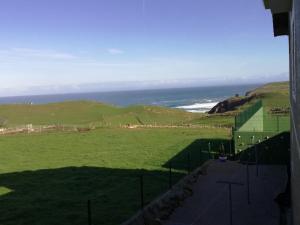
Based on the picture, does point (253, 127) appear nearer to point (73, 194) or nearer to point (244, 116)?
point (244, 116)

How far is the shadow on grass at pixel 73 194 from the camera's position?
1109 centimetres

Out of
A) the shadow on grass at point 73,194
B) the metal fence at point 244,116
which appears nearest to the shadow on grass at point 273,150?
the metal fence at point 244,116

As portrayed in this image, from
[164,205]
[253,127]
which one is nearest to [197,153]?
[253,127]

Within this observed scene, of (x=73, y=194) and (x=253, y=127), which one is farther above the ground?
(x=253, y=127)

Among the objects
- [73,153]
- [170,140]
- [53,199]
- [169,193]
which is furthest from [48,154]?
[169,193]

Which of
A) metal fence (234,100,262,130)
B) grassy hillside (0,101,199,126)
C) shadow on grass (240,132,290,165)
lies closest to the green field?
metal fence (234,100,262,130)

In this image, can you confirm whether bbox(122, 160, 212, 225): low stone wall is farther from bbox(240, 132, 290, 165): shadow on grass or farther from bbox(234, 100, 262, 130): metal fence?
bbox(234, 100, 262, 130): metal fence

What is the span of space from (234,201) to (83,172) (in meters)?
7.20

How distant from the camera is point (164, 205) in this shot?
12016 millimetres

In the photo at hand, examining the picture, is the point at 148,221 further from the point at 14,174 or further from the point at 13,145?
the point at 13,145

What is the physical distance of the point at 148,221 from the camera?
10781 mm

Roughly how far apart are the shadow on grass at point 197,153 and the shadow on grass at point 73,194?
1.95 metres

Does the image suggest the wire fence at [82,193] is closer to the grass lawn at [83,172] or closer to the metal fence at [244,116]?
the grass lawn at [83,172]

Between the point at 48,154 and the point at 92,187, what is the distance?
383 inches
